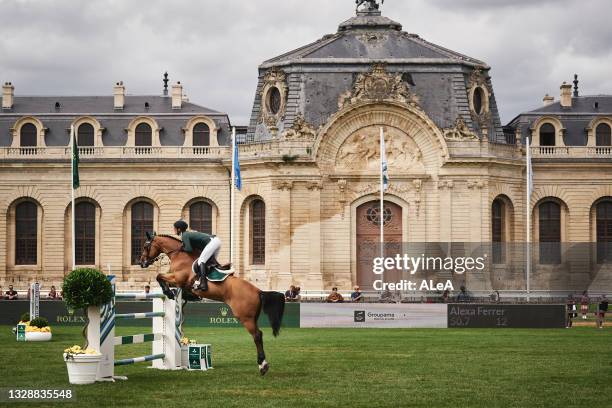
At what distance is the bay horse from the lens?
27438mm

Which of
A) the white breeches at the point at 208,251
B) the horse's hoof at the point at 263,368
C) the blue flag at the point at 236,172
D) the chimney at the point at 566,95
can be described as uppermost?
the chimney at the point at 566,95

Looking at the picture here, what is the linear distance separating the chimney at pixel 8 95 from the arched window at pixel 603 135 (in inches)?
1385

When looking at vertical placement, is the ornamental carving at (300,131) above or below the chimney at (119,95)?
below

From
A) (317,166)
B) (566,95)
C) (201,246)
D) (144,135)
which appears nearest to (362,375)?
(201,246)

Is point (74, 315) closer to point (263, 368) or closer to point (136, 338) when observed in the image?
point (136, 338)

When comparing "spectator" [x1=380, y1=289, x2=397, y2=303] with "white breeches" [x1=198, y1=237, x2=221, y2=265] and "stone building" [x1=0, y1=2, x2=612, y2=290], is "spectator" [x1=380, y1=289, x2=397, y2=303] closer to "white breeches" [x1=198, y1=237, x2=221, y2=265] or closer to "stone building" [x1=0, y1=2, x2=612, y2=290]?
"stone building" [x1=0, y1=2, x2=612, y2=290]

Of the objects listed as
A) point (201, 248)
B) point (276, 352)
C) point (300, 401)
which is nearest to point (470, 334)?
point (276, 352)

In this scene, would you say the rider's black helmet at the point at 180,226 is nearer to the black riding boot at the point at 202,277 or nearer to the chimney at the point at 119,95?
the black riding boot at the point at 202,277

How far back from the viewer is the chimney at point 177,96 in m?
80.8

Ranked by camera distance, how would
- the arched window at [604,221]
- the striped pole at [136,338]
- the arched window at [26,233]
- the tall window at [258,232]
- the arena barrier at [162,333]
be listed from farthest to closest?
the arched window at [604,221], the arched window at [26,233], the tall window at [258,232], the arena barrier at [162,333], the striped pole at [136,338]

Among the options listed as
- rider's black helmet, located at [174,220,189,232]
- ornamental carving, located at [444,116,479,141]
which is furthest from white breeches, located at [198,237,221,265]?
ornamental carving, located at [444,116,479,141]

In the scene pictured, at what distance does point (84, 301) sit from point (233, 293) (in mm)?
3109

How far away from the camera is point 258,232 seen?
75.6 metres

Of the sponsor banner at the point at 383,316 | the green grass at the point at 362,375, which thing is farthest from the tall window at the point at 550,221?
the green grass at the point at 362,375
